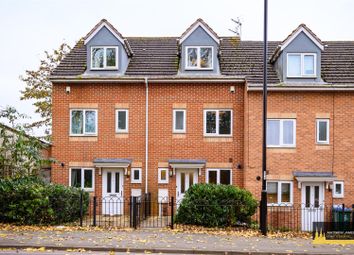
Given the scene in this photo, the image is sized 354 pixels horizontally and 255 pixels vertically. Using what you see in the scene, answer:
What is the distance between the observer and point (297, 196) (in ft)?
84.2

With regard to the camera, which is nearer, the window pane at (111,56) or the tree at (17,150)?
the tree at (17,150)

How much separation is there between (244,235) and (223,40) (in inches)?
603

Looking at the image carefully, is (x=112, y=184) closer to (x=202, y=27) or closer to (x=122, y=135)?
(x=122, y=135)

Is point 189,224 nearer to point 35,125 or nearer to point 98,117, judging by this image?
point 98,117

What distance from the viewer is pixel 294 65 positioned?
26.5 meters

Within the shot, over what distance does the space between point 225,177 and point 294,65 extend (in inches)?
262

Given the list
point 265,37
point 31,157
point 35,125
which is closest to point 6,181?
point 31,157

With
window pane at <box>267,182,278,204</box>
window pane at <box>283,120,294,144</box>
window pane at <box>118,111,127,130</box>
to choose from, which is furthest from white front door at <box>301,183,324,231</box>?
window pane at <box>118,111,127,130</box>

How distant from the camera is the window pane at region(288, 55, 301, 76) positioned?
26.4 metres

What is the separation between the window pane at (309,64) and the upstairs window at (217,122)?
172 inches

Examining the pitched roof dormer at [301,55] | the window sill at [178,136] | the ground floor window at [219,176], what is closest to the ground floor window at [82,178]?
the window sill at [178,136]

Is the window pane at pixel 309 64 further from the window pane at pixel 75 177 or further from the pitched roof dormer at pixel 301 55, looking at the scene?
the window pane at pixel 75 177

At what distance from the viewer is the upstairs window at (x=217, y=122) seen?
27062mm

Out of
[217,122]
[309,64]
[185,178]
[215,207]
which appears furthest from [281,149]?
[215,207]
